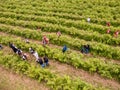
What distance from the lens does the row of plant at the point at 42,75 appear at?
61.0 feet

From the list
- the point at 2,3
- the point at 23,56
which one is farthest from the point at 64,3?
the point at 23,56

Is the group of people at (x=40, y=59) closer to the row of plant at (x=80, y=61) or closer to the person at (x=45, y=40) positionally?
the row of plant at (x=80, y=61)

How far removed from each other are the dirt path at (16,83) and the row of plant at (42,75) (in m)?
0.44

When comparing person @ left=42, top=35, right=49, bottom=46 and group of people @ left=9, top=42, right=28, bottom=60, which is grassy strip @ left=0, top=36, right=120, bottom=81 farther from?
group of people @ left=9, top=42, right=28, bottom=60

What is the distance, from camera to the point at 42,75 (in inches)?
788

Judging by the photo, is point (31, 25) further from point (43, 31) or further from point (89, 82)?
point (89, 82)

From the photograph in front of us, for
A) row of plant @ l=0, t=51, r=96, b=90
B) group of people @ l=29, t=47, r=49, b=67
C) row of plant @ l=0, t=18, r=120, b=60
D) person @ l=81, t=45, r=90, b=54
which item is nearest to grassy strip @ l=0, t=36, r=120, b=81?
group of people @ l=29, t=47, r=49, b=67

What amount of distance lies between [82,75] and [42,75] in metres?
3.43

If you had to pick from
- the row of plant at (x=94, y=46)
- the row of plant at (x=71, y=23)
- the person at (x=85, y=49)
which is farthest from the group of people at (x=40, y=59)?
the row of plant at (x=71, y=23)

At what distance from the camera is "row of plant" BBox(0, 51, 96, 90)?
61.0ft

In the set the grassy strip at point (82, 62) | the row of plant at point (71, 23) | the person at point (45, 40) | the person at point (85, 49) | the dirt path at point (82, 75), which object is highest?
the row of plant at point (71, 23)

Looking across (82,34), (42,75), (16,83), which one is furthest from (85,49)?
(16,83)

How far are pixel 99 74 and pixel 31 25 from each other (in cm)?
1171

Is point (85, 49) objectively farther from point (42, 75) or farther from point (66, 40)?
point (42, 75)
